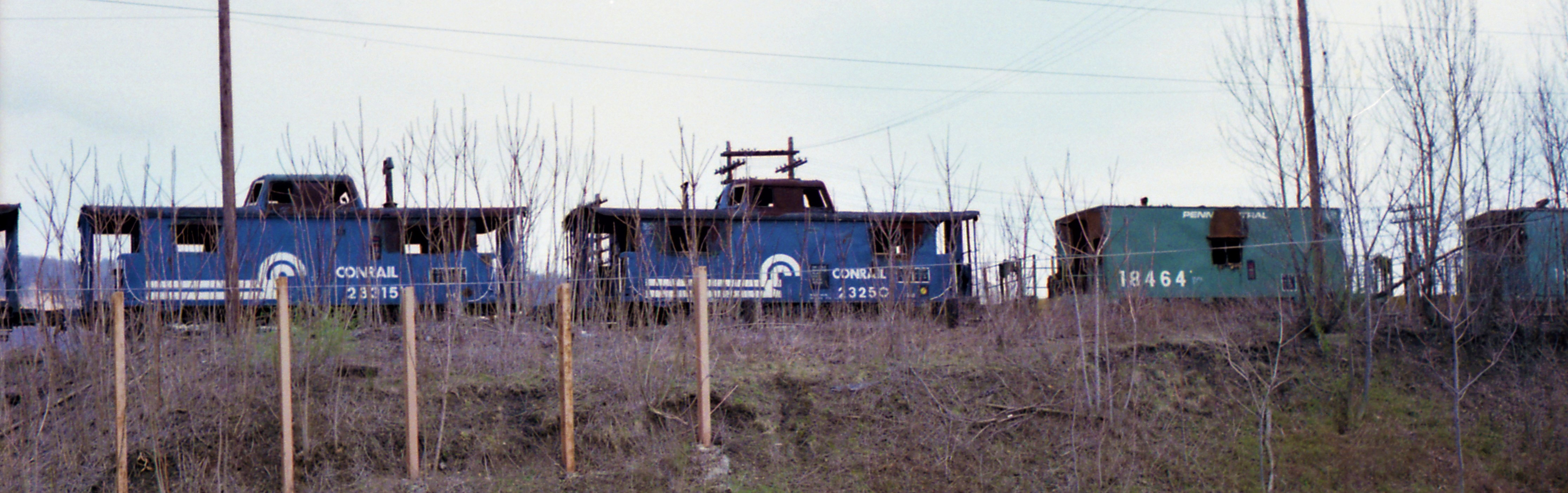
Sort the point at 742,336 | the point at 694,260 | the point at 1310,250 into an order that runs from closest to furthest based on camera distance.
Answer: the point at 694,260 < the point at 742,336 < the point at 1310,250

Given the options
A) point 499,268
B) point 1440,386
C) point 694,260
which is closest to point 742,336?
point 694,260

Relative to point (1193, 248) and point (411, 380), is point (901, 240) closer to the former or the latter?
point (1193, 248)

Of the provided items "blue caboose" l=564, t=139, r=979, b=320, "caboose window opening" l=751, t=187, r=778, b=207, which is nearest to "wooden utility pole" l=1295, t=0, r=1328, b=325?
"blue caboose" l=564, t=139, r=979, b=320

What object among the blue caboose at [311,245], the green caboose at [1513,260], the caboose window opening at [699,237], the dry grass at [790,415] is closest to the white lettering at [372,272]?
the blue caboose at [311,245]

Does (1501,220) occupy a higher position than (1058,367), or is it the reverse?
(1501,220)

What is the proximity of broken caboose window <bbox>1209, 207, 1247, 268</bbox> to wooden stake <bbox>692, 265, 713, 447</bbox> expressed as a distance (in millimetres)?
13557

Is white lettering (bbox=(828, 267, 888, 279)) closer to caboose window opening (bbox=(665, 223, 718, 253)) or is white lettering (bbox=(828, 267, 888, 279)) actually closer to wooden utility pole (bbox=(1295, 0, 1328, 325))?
caboose window opening (bbox=(665, 223, 718, 253))

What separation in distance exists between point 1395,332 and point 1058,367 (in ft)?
15.6

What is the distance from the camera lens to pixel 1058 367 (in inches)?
393

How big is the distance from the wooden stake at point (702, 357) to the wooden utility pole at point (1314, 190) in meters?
6.66

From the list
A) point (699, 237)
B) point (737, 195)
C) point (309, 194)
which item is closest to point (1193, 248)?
point (737, 195)

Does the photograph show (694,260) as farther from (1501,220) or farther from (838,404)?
(1501,220)

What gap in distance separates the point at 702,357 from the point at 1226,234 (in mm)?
14009

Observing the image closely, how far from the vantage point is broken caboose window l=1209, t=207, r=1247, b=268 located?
60.3ft
